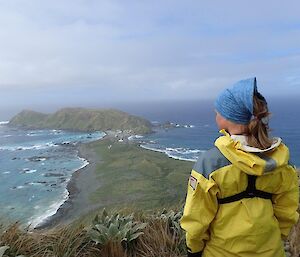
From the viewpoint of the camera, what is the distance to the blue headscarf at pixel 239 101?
97.0 inches

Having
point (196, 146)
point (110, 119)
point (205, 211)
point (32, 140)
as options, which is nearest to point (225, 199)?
point (205, 211)

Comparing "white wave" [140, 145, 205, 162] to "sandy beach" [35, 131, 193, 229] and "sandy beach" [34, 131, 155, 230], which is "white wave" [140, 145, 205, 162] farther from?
"sandy beach" [34, 131, 155, 230]

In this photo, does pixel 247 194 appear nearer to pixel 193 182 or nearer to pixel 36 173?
pixel 193 182

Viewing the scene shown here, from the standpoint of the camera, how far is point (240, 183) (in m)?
2.45

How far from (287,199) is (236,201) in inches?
17.9

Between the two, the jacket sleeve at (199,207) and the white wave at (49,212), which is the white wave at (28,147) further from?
the jacket sleeve at (199,207)

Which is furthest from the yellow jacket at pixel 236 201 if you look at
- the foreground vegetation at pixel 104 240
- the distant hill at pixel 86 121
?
the distant hill at pixel 86 121

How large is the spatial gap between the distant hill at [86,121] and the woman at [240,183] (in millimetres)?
94867

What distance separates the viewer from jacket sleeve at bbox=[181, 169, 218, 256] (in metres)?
2.42

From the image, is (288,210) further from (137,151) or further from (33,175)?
(137,151)

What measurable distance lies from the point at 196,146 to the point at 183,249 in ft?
246

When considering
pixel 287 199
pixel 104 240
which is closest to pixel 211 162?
pixel 287 199

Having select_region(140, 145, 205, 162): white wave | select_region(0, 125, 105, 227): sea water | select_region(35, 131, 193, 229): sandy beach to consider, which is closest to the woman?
select_region(0, 125, 105, 227): sea water

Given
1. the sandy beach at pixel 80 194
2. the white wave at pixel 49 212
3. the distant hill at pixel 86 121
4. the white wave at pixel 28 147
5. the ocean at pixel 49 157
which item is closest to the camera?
the white wave at pixel 49 212
